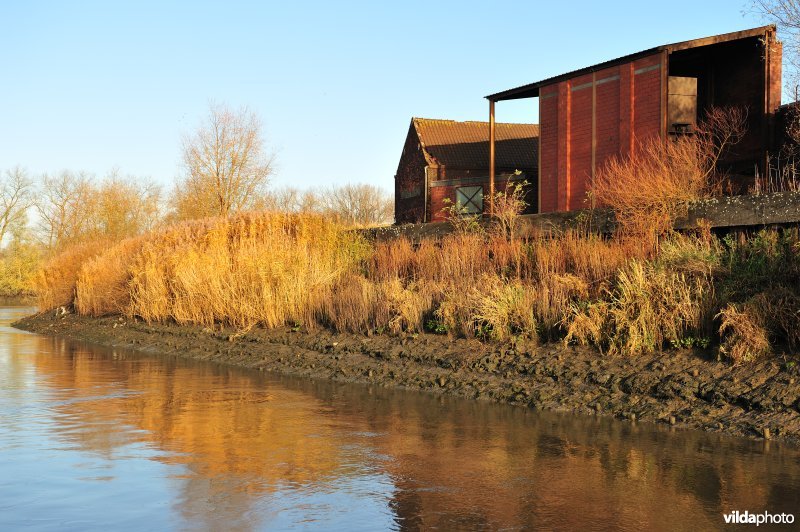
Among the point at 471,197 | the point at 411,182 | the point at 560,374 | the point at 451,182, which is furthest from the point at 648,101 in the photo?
the point at 411,182

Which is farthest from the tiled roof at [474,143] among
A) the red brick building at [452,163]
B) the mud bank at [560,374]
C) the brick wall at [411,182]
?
the mud bank at [560,374]

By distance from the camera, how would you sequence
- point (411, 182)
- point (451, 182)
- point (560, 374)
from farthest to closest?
1. point (411, 182)
2. point (451, 182)
3. point (560, 374)

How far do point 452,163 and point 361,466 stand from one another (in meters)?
27.2

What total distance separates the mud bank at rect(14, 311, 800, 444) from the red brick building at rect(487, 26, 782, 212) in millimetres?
8416

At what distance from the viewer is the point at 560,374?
11.0 m

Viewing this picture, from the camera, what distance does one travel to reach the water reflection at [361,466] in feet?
18.7

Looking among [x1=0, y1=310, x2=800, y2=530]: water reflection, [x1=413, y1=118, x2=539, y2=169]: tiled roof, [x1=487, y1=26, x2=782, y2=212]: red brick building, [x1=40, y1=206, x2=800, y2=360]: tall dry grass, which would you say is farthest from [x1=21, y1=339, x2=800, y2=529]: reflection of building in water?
[x1=413, y1=118, x2=539, y2=169]: tiled roof

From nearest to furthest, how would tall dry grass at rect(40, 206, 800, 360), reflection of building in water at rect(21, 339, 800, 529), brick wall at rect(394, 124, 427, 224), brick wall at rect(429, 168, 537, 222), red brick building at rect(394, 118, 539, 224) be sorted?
reflection of building in water at rect(21, 339, 800, 529)
tall dry grass at rect(40, 206, 800, 360)
brick wall at rect(429, 168, 537, 222)
red brick building at rect(394, 118, 539, 224)
brick wall at rect(394, 124, 427, 224)

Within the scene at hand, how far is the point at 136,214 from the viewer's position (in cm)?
5375

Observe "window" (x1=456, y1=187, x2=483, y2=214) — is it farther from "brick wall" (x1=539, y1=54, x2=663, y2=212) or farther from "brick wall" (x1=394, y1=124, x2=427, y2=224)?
"brick wall" (x1=539, y1=54, x2=663, y2=212)

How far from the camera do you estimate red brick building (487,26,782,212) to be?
61.2 feet

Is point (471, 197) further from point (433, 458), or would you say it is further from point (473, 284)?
point (433, 458)

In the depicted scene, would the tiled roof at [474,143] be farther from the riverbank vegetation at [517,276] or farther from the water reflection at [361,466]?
the water reflection at [361,466]

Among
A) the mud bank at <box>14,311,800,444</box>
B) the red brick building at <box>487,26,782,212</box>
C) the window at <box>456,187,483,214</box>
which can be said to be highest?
the red brick building at <box>487,26,782,212</box>
